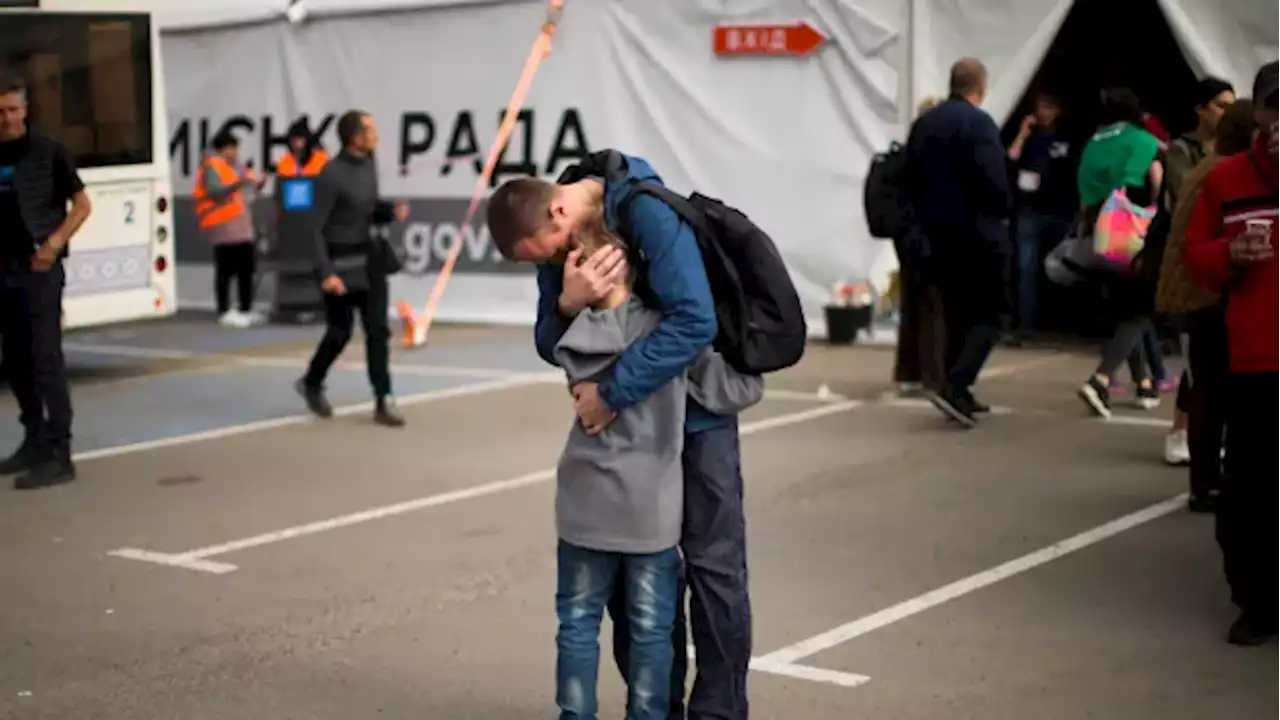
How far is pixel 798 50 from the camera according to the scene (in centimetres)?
1590

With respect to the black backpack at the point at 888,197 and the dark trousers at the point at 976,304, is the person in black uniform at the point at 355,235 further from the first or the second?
the dark trousers at the point at 976,304

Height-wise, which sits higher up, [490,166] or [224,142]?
[224,142]

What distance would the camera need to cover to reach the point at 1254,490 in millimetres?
6859

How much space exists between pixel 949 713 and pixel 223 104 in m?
14.6

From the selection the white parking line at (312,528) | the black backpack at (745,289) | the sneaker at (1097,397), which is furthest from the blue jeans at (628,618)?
the sneaker at (1097,397)

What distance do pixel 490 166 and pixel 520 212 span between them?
12341 mm

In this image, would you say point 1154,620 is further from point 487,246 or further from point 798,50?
point 487,246

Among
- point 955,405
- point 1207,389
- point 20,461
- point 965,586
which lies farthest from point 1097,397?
point 20,461

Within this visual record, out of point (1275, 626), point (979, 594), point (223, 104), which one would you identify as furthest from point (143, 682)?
point (223, 104)

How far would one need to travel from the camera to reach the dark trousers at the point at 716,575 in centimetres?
549

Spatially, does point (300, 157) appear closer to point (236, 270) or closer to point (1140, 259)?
point (236, 270)

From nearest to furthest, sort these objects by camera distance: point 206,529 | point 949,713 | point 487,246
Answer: point 949,713 < point 206,529 < point 487,246

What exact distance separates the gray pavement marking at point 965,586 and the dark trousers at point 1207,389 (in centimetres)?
37

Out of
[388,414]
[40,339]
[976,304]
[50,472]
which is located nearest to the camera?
[40,339]
